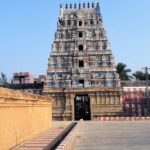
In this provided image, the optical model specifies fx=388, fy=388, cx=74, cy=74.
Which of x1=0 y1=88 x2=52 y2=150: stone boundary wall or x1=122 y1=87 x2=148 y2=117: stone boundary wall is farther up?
x1=122 y1=87 x2=148 y2=117: stone boundary wall

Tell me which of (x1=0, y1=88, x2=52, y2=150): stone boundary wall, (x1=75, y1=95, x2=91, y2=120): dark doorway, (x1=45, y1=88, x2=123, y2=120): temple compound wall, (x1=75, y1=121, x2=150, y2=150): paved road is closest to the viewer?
(x1=0, y1=88, x2=52, y2=150): stone boundary wall

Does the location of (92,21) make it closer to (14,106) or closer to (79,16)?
(79,16)

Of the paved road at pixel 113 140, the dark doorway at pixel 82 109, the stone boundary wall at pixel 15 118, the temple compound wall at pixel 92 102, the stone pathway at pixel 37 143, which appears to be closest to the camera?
the stone boundary wall at pixel 15 118

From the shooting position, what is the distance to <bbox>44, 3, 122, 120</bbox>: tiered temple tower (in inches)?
1839

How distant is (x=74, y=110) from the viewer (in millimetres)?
47750

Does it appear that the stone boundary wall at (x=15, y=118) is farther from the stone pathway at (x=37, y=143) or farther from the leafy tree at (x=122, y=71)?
the leafy tree at (x=122, y=71)

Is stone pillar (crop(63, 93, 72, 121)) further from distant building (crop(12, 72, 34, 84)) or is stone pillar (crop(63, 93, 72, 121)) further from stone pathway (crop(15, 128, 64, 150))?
distant building (crop(12, 72, 34, 84))

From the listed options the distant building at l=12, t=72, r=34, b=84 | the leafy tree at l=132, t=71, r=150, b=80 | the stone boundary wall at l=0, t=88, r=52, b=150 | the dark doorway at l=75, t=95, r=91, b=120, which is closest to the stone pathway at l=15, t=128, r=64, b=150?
the stone boundary wall at l=0, t=88, r=52, b=150

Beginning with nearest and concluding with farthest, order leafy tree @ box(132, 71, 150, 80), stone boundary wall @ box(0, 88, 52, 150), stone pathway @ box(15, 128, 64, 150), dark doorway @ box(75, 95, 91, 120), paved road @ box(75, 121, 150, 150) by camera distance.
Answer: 1. stone boundary wall @ box(0, 88, 52, 150)
2. stone pathway @ box(15, 128, 64, 150)
3. paved road @ box(75, 121, 150, 150)
4. dark doorway @ box(75, 95, 91, 120)
5. leafy tree @ box(132, 71, 150, 80)

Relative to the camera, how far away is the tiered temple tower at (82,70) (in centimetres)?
4672

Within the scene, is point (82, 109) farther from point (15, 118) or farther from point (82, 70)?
point (15, 118)

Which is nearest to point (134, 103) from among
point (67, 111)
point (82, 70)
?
point (82, 70)

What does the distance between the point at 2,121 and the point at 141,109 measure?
38.6 m

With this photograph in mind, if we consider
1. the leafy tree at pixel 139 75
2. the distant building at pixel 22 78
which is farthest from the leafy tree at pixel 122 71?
the distant building at pixel 22 78
